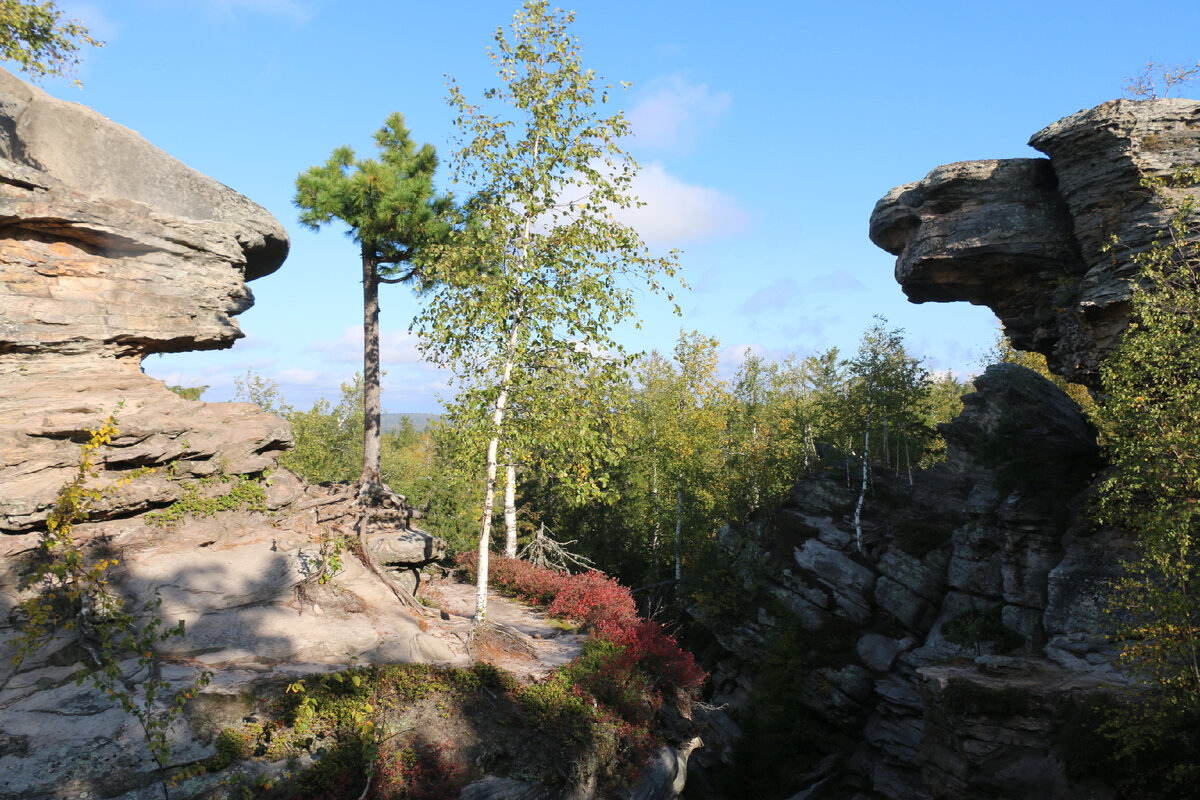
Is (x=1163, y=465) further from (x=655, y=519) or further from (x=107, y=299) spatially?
(x=107, y=299)

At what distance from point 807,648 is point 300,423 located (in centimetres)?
3062

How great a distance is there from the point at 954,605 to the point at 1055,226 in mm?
15856

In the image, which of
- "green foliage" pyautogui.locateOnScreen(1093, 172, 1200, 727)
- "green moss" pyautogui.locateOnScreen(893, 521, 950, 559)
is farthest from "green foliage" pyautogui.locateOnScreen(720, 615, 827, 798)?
"green foliage" pyautogui.locateOnScreen(1093, 172, 1200, 727)

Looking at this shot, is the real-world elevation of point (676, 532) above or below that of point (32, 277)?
below

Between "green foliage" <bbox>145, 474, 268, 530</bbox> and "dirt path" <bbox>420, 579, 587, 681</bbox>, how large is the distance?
195 inches

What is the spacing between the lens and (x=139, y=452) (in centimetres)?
1409

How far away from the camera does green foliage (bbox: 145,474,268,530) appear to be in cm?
1402

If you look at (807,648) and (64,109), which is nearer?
(64,109)

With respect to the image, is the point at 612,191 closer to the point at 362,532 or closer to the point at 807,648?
the point at 362,532

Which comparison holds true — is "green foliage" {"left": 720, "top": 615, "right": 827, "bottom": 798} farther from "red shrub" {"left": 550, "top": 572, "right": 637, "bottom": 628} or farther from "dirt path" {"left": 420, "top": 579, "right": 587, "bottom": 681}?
"dirt path" {"left": 420, "top": 579, "right": 587, "bottom": 681}

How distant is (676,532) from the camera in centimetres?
3706

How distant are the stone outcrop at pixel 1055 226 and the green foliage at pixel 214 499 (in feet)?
87.6

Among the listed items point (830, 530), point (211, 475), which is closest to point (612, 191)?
point (211, 475)

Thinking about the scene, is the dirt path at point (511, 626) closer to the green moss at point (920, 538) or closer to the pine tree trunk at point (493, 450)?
A: the pine tree trunk at point (493, 450)
